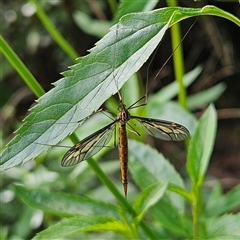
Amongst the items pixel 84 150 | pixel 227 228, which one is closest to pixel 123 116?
pixel 84 150

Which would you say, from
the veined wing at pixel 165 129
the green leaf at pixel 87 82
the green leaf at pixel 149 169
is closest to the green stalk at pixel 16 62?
the green leaf at pixel 87 82

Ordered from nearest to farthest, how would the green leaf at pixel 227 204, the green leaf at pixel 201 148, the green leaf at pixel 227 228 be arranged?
the green leaf at pixel 227 228, the green leaf at pixel 201 148, the green leaf at pixel 227 204

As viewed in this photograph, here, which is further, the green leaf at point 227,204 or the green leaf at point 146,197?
the green leaf at point 227,204

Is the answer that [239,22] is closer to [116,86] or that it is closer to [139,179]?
[116,86]

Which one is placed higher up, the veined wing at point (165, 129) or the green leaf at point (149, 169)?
the veined wing at point (165, 129)

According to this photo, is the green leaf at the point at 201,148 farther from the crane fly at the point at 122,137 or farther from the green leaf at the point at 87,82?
the green leaf at the point at 87,82

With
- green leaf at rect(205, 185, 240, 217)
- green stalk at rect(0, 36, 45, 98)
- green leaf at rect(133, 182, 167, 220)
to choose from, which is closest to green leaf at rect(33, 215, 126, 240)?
green leaf at rect(133, 182, 167, 220)

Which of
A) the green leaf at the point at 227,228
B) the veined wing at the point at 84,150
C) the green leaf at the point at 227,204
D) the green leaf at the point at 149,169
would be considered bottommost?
the green leaf at the point at 227,204

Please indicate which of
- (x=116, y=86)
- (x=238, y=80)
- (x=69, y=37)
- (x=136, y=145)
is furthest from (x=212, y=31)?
(x=116, y=86)
